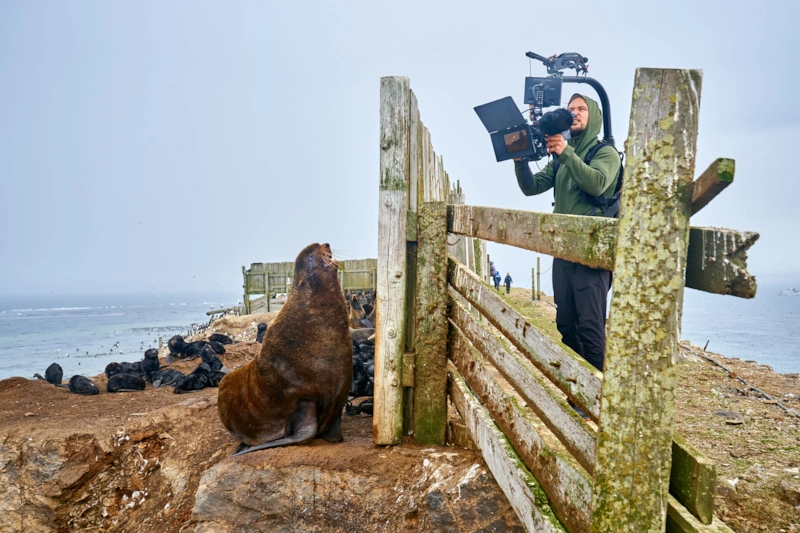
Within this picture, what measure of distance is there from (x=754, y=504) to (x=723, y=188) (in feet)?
8.11

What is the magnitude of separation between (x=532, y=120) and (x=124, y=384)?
250 inches

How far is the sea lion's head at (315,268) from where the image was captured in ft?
15.0

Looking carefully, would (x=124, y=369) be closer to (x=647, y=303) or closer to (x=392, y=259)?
(x=392, y=259)

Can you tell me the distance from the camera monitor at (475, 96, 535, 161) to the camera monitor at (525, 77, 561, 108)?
39.7 inches

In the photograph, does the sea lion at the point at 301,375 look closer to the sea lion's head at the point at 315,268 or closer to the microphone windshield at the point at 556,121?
the sea lion's head at the point at 315,268

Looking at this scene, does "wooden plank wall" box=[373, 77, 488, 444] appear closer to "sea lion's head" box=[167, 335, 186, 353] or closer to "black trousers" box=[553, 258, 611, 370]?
"black trousers" box=[553, 258, 611, 370]

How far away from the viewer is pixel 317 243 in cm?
Answer: 473

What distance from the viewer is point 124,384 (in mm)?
7609

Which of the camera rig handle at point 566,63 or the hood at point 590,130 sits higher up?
the camera rig handle at point 566,63

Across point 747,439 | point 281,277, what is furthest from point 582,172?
point 281,277

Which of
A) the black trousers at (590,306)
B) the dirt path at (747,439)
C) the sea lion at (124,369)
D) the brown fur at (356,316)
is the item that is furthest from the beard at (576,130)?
the sea lion at (124,369)

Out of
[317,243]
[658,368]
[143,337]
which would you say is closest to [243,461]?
[317,243]

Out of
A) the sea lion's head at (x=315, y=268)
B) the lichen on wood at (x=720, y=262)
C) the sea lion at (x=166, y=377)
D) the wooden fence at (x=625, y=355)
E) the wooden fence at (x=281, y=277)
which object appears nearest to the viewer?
the lichen on wood at (x=720, y=262)

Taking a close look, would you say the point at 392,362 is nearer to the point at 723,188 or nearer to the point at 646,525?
the point at 646,525
